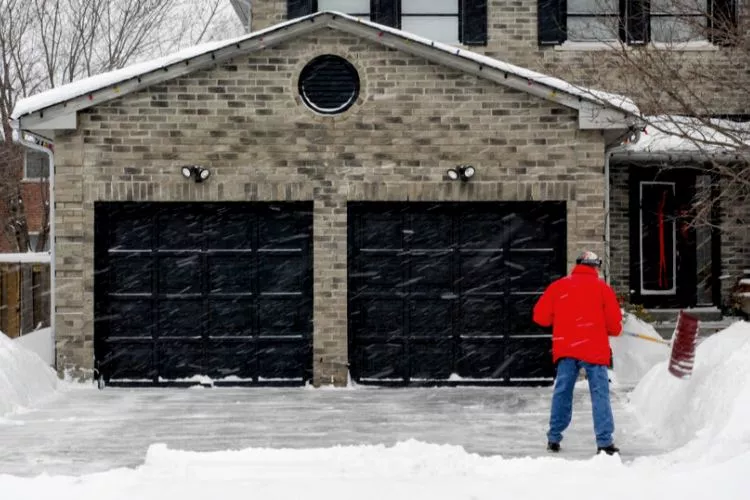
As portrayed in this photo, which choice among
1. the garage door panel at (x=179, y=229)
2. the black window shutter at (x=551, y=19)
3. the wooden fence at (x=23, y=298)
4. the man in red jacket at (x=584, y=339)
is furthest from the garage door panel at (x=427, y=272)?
the wooden fence at (x=23, y=298)

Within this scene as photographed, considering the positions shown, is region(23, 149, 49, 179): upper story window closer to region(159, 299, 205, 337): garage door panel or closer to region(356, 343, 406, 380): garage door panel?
region(159, 299, 205, 337): garage door panel

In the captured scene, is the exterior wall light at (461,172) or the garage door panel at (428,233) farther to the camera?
the garage door panel at (428,233)

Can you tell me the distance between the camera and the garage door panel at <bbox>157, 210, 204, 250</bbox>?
1473 cm

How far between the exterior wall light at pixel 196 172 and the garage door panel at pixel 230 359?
214 cm

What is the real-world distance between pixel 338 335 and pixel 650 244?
6.54 metres

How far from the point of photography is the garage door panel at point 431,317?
14.7m

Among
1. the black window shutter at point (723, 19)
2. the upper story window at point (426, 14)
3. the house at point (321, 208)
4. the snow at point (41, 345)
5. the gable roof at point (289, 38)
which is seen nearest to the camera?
the black window shutter at point (723, 19)

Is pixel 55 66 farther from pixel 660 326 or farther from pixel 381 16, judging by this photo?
pixel 660 326

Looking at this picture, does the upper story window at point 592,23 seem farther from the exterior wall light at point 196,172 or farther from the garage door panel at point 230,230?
the exterior wall light at point 196,172

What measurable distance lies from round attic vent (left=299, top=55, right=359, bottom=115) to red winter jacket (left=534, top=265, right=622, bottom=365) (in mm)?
5478

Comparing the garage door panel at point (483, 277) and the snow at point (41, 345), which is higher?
the garage door panel at point (483, 277)

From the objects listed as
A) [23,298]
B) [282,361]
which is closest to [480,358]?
[282,361]

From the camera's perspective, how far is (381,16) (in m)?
18.4

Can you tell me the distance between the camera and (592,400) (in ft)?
32.0
